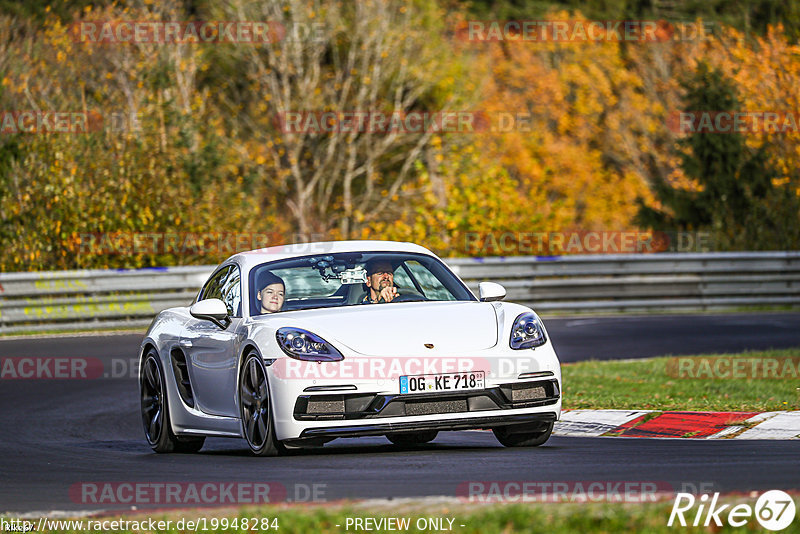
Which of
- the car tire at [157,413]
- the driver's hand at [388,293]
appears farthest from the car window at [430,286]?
the car tire at [157,413]

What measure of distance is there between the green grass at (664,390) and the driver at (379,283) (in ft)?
9.01

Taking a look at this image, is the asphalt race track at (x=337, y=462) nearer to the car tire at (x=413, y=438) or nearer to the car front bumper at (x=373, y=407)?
A: the car tire at (x=413, y=438)

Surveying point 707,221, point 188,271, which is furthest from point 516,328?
point 707,221

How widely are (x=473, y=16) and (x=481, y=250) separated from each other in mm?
30486

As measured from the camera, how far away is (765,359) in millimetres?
15781

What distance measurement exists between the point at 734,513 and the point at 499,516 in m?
0.95

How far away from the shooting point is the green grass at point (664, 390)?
11.9 meters

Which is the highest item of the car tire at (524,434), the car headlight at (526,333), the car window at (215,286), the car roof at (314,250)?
the car roof at (314,250)

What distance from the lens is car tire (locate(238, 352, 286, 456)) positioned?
9.27 metres

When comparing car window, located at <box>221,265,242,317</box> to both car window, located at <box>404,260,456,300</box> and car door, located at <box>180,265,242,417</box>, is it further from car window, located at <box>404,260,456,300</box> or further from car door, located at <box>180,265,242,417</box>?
car window, located at <box>404,260,456,300</box>

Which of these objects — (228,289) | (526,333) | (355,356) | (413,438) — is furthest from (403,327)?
(228,289)

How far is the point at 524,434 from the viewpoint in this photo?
991 centimetres

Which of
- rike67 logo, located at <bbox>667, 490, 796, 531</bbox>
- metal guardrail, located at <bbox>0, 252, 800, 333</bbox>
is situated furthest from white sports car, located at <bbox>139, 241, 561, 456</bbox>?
metal guardrail, located at <bbox>0, 252, 800, 333</bbox>

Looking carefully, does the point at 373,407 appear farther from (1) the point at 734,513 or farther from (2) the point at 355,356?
(1) the point at 734,513
